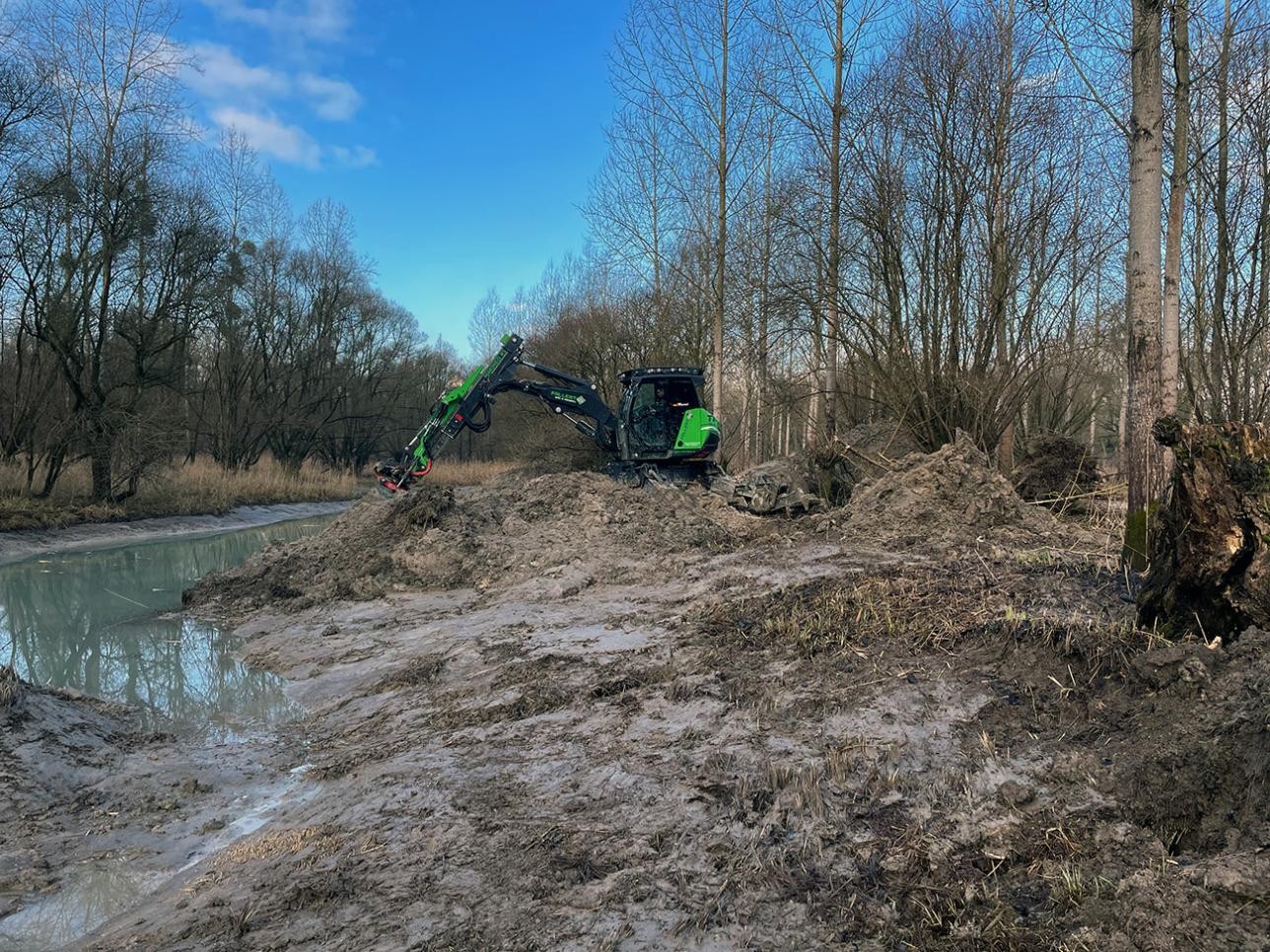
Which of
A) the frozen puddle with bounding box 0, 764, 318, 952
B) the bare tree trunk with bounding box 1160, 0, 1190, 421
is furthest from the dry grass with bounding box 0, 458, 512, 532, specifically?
the bare tree trunk with bounding box 1160, 0, 1190, 421

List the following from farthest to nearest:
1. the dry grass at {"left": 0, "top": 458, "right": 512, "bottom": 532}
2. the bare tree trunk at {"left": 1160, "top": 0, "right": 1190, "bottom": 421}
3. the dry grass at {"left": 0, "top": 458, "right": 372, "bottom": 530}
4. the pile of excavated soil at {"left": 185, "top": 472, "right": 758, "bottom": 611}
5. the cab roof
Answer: the dry grass at {"left": 0, "top": 458, "right": 512, "bottom": 532}, the dry grass at {"left": 0, "top": 458, "right": 372, "bottom": 530}, the cab roof, the pile of excavated soil at {"left": 185, "top": 472, "right": 758, "bottom": 611}, the bare tree trunk at {"left": 1160, "top": 0, "right": 1190, "bottom": 421}

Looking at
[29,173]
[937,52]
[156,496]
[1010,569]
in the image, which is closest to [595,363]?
[156,496]

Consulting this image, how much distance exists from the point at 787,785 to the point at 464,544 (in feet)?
27.3

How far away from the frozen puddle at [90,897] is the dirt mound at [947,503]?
743cm

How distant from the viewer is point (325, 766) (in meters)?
5.33

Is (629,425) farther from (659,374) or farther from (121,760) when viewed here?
(121,760)

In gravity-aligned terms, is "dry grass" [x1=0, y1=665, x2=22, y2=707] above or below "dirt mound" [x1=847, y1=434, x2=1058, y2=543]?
below

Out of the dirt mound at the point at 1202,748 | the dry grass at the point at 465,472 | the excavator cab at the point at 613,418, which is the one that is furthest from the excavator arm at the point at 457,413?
the dry grass at the point at 465,472

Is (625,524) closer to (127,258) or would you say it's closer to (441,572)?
(441,572)

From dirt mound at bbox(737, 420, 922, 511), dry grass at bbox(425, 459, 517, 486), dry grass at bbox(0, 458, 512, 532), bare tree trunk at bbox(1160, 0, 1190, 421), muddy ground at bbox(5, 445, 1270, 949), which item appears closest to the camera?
muddy ground at bbox(5, 445, 1270, 949)

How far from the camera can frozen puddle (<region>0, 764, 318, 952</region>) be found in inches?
138

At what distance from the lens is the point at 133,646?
381 inches

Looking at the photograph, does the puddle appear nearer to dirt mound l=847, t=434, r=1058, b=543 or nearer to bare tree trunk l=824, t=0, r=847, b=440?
dirt mound l=847, t=434, r=1058, b=543

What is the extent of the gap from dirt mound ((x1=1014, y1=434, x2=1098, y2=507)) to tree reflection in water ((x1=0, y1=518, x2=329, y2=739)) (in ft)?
34.7
